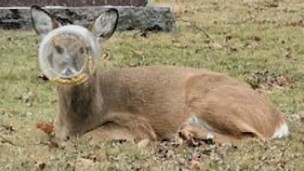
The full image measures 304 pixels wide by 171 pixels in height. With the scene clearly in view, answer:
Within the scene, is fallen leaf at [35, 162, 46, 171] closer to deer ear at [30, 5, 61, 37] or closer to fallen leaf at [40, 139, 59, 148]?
fallen leaf at [40, 139, 59, 148]

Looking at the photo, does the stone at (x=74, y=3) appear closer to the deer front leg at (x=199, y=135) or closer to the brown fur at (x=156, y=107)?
the brown fur at (x=156, y=107)

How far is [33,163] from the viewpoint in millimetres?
6637

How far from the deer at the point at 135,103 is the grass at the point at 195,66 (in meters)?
0.24

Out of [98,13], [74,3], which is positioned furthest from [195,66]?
[74,3]

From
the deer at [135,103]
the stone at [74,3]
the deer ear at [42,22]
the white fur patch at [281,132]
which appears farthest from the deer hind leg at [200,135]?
the stone at [74,3]

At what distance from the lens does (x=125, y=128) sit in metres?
7.66

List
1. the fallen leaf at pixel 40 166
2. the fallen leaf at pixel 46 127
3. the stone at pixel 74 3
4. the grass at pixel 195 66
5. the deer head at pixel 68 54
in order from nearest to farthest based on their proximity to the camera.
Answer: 1. the fallen leaf at pixel 40 166
2. the grass at pixel 195 66
3. the deer head at pixel 68 54
4. the fallen leaf at pixel 46 127
5. the stone at pixel 74 3

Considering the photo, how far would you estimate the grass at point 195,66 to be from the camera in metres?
6.76

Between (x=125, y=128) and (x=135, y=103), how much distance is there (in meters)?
0.22

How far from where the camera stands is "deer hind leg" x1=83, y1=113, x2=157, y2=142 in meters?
7.54

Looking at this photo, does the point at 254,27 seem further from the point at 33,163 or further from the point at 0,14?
the point at 33,163

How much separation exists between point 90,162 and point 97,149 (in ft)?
1.45

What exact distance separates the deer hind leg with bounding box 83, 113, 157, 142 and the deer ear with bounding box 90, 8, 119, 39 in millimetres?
617

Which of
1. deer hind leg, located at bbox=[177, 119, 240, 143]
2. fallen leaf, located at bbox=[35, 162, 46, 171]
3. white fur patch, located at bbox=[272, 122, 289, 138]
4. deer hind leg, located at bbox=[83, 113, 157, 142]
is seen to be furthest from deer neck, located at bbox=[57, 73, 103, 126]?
white fur patch, located at bbox=[272, 122, 289, 138]
